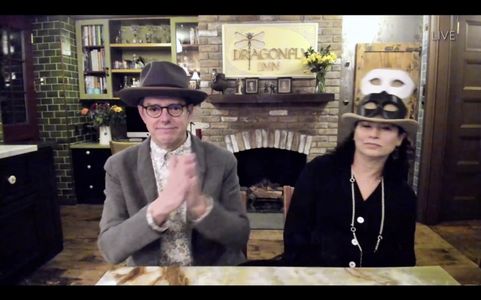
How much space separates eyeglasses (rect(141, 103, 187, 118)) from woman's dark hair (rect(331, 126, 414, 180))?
15.6 inches

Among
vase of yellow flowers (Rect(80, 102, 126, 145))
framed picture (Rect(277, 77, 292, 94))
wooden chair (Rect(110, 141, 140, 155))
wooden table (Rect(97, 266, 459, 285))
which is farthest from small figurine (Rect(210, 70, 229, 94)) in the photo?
wooden table (Rect(97, 266, 459, 285))

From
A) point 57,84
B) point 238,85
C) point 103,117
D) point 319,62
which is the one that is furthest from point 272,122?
point 57,84

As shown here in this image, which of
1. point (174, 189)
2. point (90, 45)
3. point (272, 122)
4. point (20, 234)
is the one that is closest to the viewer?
point (174, 189)

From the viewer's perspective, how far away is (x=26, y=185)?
1438 mm

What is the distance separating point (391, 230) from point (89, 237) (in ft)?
2.78

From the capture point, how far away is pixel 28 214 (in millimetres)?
1487

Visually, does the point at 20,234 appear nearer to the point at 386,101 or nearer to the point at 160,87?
the point at 160,87

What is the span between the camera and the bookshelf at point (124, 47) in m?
1.04

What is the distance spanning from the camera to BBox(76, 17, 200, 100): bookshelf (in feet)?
3.41

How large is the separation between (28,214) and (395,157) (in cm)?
154

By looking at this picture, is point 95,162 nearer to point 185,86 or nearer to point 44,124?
point 44,124

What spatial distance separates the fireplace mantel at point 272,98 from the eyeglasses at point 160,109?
1184 mm

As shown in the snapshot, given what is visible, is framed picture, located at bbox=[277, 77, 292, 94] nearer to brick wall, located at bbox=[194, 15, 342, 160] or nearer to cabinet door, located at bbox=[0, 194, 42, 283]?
brick wall, located at bbox=[194, 15, 342, 160]
